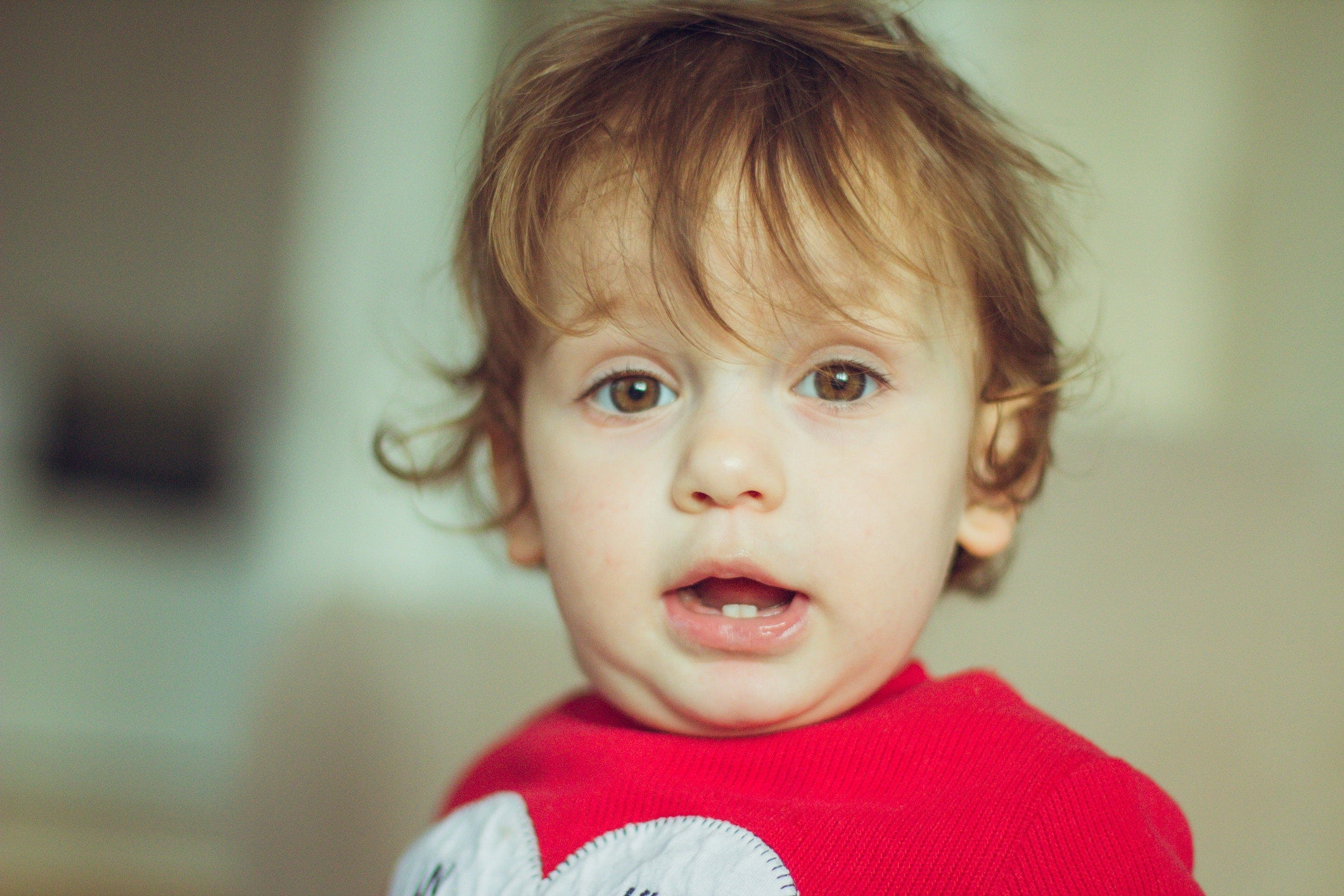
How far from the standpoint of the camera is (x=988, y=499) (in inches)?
27.9

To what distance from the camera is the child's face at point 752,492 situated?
1.86 ft

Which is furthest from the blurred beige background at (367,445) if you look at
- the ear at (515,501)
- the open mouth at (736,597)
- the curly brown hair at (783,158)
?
the open mouth at (736,597)

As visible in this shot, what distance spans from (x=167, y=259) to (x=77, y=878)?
49.4 inches

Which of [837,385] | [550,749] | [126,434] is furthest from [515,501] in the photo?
[126,434]

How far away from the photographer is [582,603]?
24.2 inches

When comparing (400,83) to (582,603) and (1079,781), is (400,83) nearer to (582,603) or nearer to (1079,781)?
(582,603)

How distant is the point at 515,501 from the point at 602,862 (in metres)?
0.33

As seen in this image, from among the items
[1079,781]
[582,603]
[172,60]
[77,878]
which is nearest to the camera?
[1079,781]

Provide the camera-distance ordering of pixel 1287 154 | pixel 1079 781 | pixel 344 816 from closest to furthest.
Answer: pixel 1079 781 < pixel 1287 154 < pixel 344 816

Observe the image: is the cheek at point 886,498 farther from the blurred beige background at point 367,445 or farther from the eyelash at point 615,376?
the blurred beige background at point 367,445

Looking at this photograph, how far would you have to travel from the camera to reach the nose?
54 cm

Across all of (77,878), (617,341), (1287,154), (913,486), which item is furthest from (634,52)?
(77,878)

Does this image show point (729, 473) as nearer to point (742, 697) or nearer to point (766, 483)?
point (766, 483)

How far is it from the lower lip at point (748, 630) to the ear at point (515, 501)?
0.23 metres
